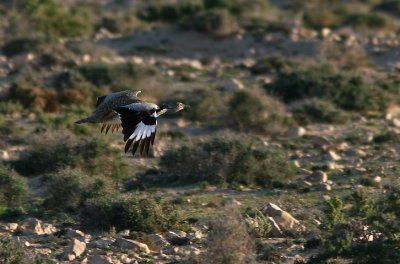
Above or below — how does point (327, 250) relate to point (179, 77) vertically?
above

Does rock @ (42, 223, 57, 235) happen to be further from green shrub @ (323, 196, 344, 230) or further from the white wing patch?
green shrub @ (323, 196, 344, 230)

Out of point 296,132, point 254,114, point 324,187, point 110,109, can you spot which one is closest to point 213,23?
point 254,114

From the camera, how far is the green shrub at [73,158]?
14.8m

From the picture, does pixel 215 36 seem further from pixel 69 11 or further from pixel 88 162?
pixel 88 162

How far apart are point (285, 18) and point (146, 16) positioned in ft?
14.2

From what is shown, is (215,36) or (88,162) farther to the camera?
(215,36)

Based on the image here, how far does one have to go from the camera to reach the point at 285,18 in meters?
32.7

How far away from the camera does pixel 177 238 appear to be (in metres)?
11.2

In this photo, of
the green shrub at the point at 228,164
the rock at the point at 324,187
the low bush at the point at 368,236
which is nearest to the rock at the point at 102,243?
the low bush at the point at 368,236

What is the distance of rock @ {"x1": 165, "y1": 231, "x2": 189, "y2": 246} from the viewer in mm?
A: 11114

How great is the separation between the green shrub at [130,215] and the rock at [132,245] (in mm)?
634

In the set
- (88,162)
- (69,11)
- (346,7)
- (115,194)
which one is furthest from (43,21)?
(115,194)

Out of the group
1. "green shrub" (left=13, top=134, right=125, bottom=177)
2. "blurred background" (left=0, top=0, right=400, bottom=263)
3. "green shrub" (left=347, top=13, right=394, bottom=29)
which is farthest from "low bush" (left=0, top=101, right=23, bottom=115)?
"green shrub" (left=347, top=13, right=394, bottom=29)

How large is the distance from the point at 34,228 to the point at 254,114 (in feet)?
25.1
